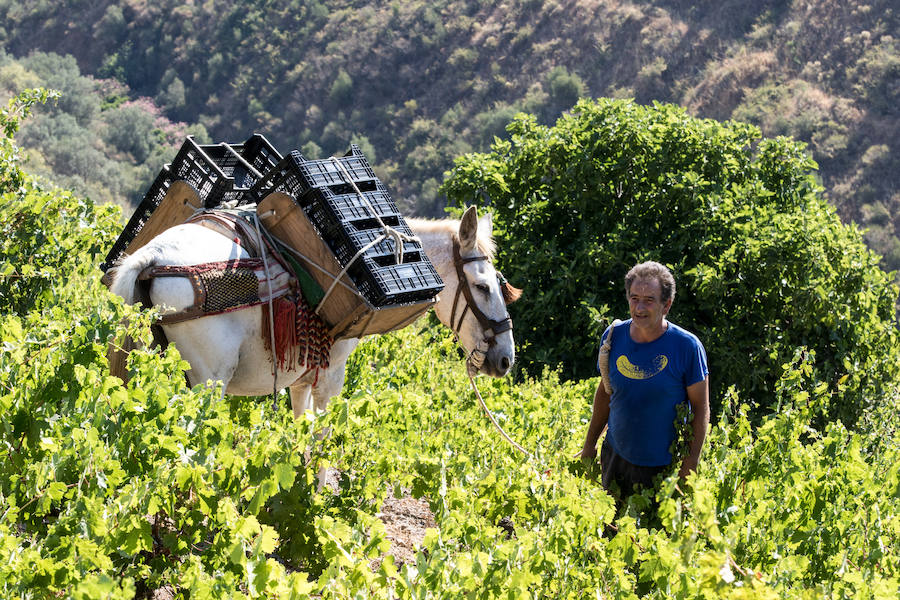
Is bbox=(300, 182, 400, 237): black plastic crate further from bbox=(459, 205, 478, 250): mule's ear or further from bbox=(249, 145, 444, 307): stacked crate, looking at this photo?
bbox=(459, 205, 478, 250): mule's ear

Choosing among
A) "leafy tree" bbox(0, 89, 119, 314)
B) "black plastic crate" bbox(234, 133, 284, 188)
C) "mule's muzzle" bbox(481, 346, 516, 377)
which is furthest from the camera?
"leafy tree" bbox(0, 89, 119, 314)

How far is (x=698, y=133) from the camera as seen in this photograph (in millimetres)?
11797

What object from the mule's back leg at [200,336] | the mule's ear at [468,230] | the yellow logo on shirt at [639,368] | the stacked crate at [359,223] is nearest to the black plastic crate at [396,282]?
the stacked crate at [359,223]

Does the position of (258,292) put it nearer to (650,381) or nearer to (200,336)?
(200,336)

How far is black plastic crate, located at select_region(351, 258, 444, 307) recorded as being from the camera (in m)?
4.93

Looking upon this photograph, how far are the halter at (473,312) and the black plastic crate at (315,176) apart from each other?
0.90 m

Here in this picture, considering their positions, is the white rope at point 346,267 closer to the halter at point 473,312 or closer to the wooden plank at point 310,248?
the wooden plank at point 310,248

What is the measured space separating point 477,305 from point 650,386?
1.95 m

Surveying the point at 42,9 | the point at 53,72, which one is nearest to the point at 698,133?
the point at 53,72

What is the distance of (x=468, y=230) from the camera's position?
6.05 metres

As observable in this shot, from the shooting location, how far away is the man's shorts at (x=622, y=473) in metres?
4.57

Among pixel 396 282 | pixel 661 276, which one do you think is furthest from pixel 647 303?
pixel 396 282

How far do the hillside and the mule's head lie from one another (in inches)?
1147

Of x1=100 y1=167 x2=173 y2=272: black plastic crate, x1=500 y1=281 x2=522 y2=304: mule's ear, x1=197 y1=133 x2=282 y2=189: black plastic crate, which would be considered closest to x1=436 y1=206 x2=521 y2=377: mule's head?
x1=500 y1=281 x2=522 y2=304: mule's ear
